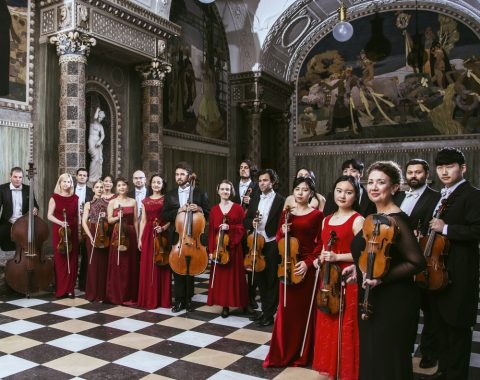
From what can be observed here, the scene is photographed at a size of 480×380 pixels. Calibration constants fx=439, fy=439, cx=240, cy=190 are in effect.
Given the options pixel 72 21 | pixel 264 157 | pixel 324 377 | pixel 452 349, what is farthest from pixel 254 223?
pixel 264 157

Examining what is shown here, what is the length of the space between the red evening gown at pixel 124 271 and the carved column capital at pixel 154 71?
3973mm

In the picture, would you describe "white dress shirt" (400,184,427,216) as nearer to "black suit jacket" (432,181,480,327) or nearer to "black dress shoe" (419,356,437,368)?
"black suit jacket" (432,181,480,327)

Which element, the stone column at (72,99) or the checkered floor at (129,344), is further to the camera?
the stone column at (72,99)

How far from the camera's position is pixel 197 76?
11.3 meters

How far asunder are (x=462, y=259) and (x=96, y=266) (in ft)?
15.0

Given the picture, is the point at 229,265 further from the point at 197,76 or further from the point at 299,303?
the point at 197,76

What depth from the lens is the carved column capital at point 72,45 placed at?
720 cm

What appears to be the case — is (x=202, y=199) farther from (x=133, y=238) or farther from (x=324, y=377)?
(x=324, y=377)

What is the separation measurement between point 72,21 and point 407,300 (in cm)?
686

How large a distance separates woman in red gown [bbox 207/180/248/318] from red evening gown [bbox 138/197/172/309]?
714mm

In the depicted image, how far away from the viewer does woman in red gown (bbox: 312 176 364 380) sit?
9.78ft

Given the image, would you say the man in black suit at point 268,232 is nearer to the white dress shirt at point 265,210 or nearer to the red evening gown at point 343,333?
the white dress shirt at point 265,210

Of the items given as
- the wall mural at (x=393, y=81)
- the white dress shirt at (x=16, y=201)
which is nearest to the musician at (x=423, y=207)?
the white dress shirt at (x=16, y=201)

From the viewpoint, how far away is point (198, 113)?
11.4 metres
